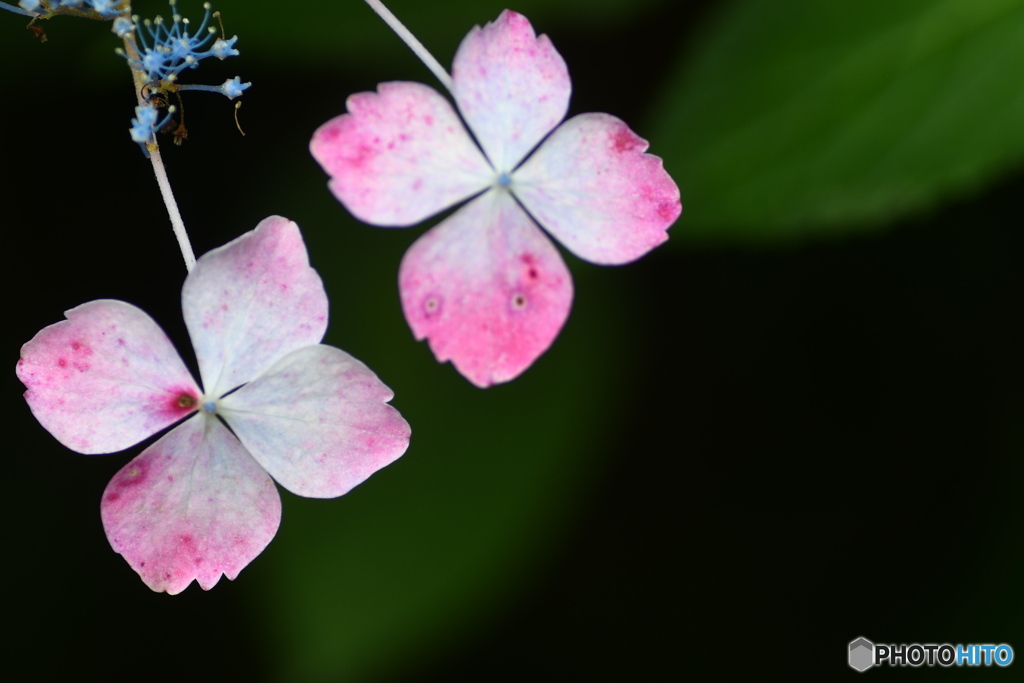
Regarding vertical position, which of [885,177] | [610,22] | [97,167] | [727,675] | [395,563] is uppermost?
[610,22]

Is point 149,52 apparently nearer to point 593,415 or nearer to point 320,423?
point 320,423

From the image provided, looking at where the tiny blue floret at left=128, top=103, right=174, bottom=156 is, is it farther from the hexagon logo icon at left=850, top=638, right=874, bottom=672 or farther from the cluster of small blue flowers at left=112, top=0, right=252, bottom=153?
the hexagon logo icon at left=850, top=638, right=874, bottom=672

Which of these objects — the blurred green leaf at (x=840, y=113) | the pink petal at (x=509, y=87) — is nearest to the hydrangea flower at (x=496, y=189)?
the pink petal at (x=509, y=87)

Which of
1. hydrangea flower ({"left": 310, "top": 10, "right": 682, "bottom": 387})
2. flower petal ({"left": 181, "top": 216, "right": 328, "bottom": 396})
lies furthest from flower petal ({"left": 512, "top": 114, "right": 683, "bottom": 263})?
flower petal ({"left": 181, "top": 216, "right": 328, "bottom": 396})

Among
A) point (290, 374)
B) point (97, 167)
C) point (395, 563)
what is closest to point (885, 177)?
point (290, 374)

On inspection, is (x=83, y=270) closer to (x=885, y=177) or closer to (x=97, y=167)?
(x=97, y=167)

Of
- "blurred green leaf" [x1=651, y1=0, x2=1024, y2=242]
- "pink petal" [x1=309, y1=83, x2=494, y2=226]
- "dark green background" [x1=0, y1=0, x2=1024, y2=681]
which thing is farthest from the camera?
"dark green background" [x1=0, y1=0, x2=1024, y2=681]

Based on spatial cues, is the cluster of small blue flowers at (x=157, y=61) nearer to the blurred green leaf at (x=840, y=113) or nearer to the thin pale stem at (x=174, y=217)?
the thin pale stem at (x=174, y=217)
